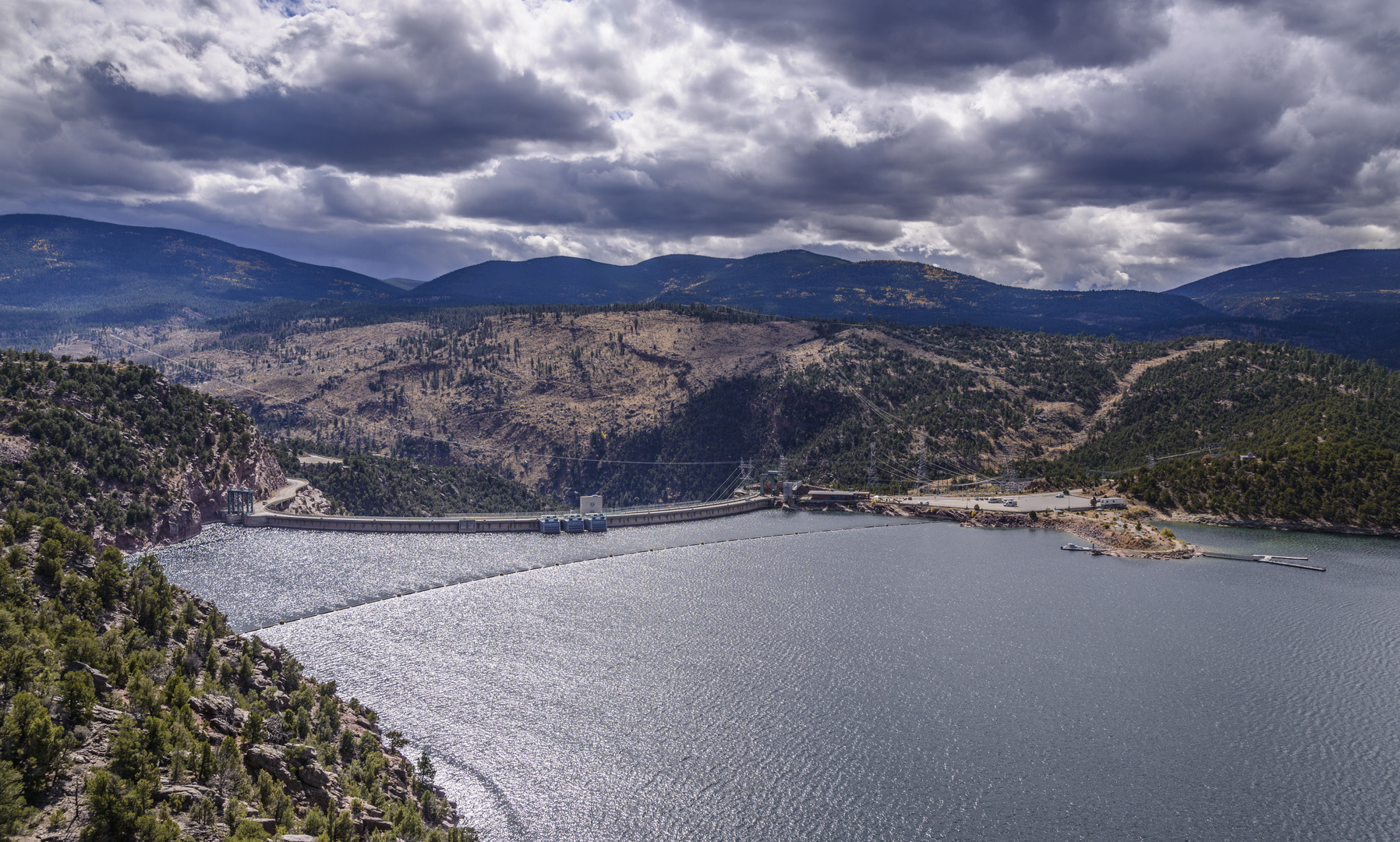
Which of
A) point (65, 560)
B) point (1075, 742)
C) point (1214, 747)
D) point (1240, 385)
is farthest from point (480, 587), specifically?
point (1240, 385)

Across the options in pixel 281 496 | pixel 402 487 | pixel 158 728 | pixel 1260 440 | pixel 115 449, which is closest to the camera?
pixel 158 728

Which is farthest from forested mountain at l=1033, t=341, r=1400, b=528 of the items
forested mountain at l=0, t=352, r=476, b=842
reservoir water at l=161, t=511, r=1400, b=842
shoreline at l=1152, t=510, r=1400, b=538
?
forested mountain at l=0, t=352, r=476, b=842

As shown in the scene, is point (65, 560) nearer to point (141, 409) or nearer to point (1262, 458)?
point (141, 409)

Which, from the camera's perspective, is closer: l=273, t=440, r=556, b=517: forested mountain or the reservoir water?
the reservoir water

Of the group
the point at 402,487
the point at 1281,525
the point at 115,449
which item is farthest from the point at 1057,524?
the point at 115,449

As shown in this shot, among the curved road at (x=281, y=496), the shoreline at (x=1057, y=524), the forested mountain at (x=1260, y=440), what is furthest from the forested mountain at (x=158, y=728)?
the forested mountain at (x=1260, y=440)

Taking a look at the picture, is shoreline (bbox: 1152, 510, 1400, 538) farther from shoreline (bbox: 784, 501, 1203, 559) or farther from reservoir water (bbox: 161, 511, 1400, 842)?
shoreline (bbox: 784, 501, 1203, 559)

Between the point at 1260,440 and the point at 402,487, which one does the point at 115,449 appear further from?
the point at 1260,440

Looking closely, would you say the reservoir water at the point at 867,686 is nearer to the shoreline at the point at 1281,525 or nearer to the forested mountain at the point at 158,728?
the forested mountain at the point at 158,728
